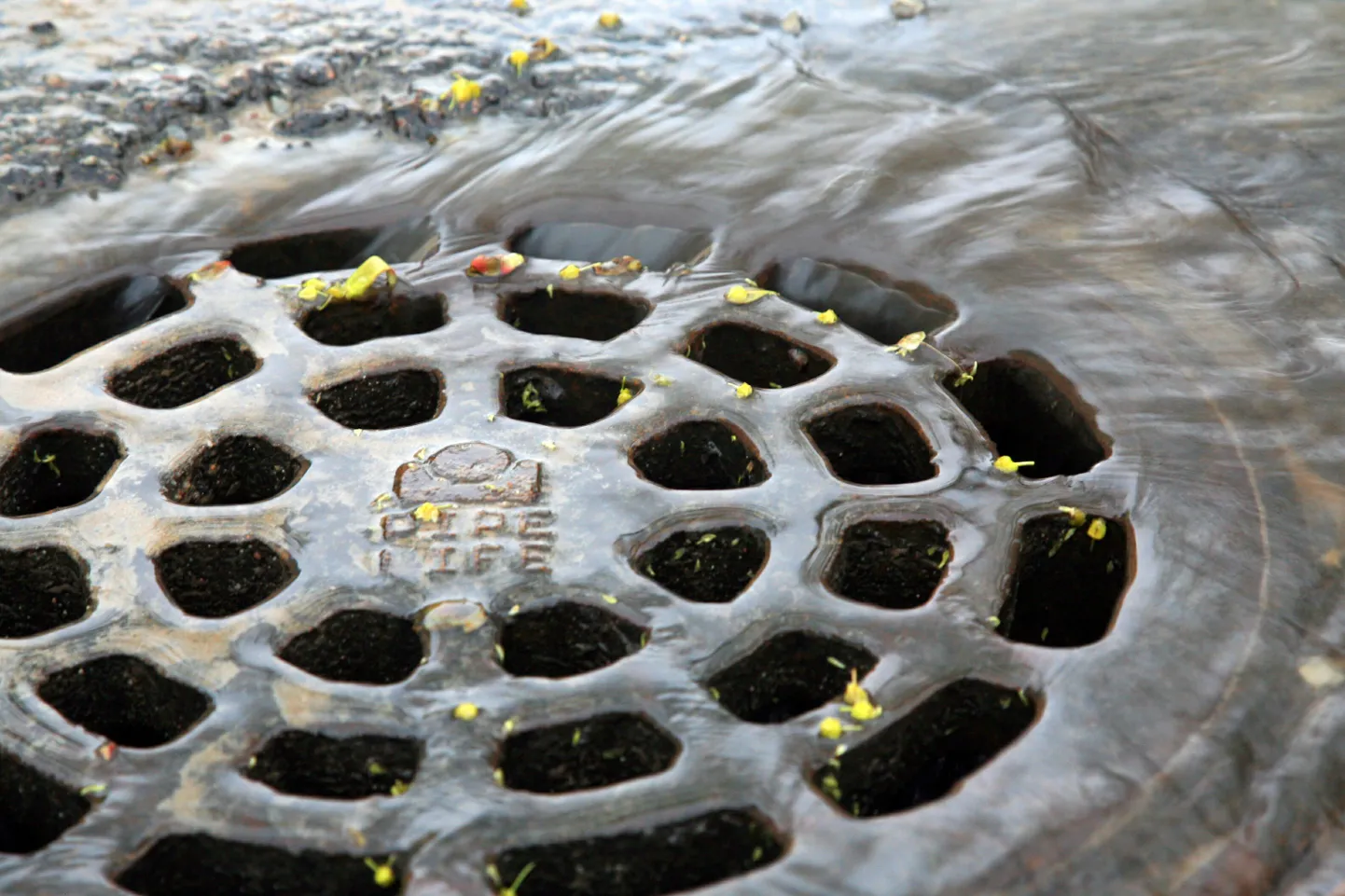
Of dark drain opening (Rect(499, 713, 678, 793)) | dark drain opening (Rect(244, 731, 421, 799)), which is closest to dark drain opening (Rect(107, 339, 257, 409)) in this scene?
dark drain opening (Rect(244, 731, 421, 799))

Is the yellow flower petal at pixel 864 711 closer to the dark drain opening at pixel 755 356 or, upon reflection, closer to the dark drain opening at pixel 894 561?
the dark drain opening at pixel 894 561

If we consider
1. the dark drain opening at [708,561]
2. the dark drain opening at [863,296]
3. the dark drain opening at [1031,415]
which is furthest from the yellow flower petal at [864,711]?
the dark drain opening at [863,296]

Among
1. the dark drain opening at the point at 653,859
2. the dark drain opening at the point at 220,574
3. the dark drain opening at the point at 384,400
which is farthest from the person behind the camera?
the dark drain opening at the point at 384,400

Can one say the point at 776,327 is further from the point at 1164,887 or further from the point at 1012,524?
the point at 1164,887

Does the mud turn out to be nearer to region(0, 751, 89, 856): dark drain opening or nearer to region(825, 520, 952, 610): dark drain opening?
region(0, 751, 89, 856): dark drain opening

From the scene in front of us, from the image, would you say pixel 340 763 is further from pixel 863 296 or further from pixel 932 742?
pixel 863 296

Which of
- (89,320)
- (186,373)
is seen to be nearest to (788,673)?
(186,373)
